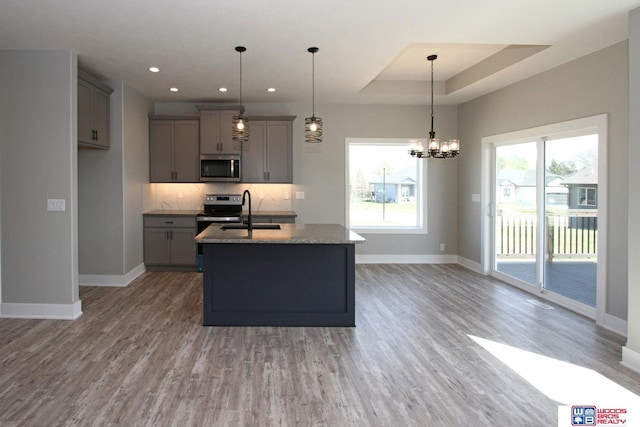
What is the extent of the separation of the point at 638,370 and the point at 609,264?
1.24 meters

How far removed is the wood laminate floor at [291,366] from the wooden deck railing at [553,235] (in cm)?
74

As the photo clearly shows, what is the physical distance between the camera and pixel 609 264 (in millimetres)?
3936

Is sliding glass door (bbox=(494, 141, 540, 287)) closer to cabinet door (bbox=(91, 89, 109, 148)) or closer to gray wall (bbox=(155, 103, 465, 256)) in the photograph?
gray wall (bbox=(155, 103, 465, 256))

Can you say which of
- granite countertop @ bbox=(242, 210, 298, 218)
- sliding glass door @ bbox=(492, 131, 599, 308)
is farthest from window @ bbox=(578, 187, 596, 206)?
granite countertop @ bbox=(242, 210, 298, 218)

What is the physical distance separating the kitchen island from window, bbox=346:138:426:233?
314 cm

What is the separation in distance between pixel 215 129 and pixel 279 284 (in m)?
3.37

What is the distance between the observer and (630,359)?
10.1 feet

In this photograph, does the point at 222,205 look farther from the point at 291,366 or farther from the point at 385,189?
the point at 291,366

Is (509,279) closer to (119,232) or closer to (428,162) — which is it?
(428,162)

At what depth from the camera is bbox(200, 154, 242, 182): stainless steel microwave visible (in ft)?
21.0

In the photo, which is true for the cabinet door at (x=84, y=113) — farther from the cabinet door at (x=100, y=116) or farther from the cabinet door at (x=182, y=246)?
the cabinet door at (x=182, y=246)

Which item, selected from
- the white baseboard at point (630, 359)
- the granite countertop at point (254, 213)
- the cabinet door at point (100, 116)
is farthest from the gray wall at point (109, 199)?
the white baseboard at point (630, 359)

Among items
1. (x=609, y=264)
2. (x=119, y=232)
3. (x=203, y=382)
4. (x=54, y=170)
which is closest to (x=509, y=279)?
(x=609, y=264)

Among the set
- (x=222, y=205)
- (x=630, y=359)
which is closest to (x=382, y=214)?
(x=222, y=205)
